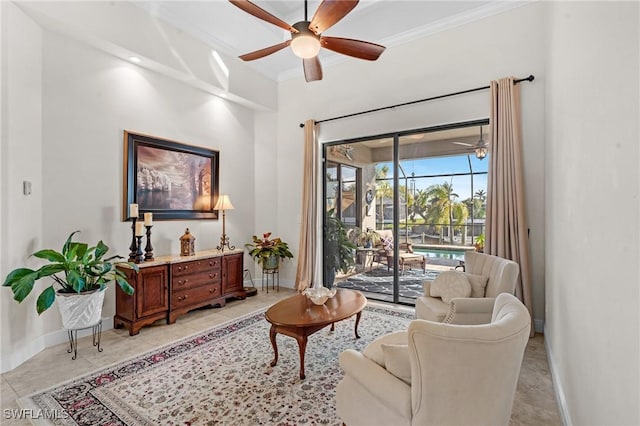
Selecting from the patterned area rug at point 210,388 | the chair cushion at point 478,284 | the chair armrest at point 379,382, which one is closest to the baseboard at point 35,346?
the patterned area rug at point 210,388

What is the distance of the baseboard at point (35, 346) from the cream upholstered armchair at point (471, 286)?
11.5 ft

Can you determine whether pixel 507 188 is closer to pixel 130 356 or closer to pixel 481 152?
pixel 481 152

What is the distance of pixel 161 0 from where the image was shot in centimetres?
357

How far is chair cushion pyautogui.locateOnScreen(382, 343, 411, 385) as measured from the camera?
142 cm

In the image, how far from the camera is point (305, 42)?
2.63 meters

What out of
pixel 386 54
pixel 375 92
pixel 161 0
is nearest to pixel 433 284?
pixel 375 92

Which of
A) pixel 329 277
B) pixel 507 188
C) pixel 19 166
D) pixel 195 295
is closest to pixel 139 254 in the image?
pixel 195 295

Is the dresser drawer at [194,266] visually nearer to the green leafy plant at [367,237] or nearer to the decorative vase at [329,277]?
the decorative vase at [329,277]

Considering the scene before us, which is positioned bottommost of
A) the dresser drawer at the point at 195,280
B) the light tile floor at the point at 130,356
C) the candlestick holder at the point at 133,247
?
the light tile floor at the point at 130,356

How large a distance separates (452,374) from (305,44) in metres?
2.59

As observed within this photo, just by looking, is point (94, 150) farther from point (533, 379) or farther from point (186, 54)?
point (533, 379)

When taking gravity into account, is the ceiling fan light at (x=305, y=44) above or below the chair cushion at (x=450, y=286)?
above

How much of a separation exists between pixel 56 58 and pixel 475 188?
4876mm

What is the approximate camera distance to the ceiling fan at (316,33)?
2.33 meters
